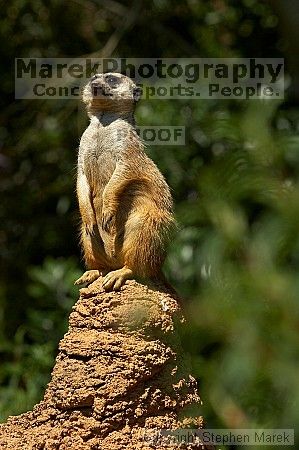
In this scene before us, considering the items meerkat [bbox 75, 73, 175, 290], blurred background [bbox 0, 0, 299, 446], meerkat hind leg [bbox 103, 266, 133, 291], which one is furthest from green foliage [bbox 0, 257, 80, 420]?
meerkat hind leg [bbox 103, 266, 133, 291]

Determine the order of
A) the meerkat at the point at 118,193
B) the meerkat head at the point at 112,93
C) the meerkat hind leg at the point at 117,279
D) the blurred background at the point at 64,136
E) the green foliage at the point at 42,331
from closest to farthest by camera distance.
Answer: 1. the meerkat hind leg at the point at 117,279
2. the meerkat at the point at 118,193
3. the meerkat head at the point at 112,93
4. the blurred background at the point at 64,136
5. the green foliage at the point at 42,331

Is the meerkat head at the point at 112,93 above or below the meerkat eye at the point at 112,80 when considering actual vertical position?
below

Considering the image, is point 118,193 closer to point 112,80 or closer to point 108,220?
point 108,220

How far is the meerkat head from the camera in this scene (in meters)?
3.01

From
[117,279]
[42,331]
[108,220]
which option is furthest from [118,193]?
[42,331]

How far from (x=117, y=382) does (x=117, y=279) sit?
1.00 ft

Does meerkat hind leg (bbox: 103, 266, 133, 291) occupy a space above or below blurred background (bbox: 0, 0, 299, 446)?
below

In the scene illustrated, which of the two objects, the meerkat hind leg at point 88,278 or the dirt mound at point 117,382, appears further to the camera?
the meerkat hind leg at point 88,278

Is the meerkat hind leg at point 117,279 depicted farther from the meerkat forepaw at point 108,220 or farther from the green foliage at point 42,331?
the green foliage at point 42,331

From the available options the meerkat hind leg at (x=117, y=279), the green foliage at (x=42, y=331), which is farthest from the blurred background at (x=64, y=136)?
the meerkat hind leg at (x=117, y=279)

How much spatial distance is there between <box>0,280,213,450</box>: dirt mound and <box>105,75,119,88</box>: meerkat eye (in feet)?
2.55

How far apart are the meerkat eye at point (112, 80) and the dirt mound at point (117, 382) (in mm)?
778

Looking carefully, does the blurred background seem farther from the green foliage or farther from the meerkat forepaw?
the meerkat forepaw

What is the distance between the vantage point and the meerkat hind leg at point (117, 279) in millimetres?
2531
